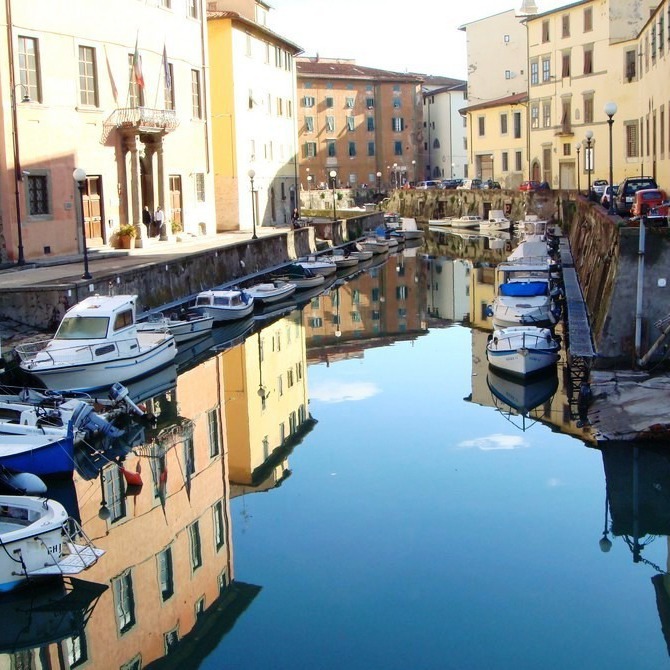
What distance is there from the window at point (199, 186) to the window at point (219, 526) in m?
31.5

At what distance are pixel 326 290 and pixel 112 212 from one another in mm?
10334

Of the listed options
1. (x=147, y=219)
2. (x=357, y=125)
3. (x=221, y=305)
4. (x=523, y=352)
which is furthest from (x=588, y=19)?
(x=523, y=352)

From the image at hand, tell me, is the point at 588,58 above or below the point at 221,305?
above

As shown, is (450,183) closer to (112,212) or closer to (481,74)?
(481,74)

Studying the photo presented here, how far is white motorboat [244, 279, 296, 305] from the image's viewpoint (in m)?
37.3

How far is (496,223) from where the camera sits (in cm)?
7369

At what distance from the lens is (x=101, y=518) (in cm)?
1566

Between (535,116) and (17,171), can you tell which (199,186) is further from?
(535,116)

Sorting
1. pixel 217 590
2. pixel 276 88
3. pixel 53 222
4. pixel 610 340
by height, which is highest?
pixel 276 88

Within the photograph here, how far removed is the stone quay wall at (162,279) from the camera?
25.7 meters

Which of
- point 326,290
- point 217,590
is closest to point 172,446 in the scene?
point 217,590

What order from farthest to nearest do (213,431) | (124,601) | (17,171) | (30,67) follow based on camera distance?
(30,67) < (17,171) < (213,431) < (124,601)

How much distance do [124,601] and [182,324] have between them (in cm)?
1660

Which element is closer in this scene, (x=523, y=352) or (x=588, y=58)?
(x=523, y=352)
